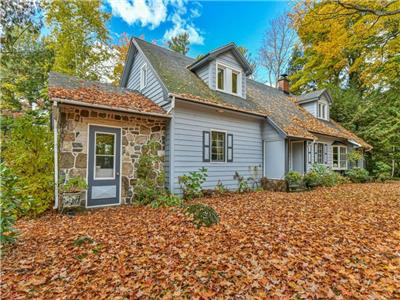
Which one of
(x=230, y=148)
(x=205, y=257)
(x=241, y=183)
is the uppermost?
(x=230, y=148)

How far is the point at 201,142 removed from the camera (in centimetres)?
828

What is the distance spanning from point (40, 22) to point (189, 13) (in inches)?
272

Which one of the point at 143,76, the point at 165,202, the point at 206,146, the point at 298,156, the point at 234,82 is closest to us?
the point at 165,202

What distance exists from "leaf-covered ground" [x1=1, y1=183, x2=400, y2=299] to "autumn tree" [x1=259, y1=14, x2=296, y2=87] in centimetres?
1935

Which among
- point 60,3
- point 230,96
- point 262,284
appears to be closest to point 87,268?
point 262,284

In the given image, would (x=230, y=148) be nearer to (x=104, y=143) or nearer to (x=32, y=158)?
(x=104, y=143)

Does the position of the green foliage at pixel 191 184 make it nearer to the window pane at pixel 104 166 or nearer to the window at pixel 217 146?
the window at pixel 217 146

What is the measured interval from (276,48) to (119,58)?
14841mm

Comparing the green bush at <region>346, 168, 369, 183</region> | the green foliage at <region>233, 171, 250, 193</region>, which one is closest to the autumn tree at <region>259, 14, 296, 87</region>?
the green bush at <region>346, 168, 369, 183</region>

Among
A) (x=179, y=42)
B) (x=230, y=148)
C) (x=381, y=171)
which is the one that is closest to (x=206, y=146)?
(x=230, y=148)

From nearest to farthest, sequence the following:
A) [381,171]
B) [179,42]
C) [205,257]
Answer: [205,257]
[381,171]
[179,42]

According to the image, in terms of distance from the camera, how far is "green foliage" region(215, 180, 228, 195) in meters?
8.38

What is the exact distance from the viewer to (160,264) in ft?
10.3

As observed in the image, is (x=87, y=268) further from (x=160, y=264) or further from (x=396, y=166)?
(x=396, y=166)
